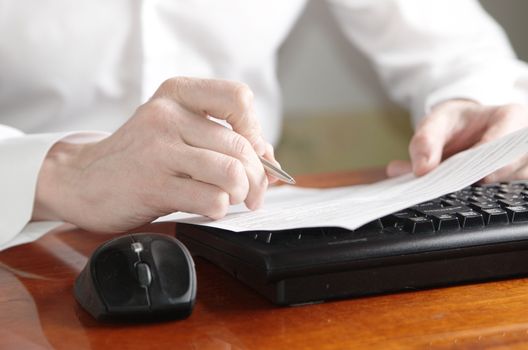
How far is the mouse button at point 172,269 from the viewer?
0.51 m

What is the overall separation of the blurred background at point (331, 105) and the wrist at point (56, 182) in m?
1.00

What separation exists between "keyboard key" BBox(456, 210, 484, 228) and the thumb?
0.24 m

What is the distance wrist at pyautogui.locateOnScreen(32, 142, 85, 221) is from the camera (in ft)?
2.48

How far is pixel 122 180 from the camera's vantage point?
2.26 ft

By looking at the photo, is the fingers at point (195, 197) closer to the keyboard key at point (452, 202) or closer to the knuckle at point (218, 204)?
the knuckle at point (218, 204)

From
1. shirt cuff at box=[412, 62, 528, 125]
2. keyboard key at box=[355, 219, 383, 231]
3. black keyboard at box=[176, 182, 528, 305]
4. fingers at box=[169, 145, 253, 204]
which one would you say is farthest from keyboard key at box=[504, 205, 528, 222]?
shirt cuff at box=[412, 62, 528, 125]

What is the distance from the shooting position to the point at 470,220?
1.91 ft

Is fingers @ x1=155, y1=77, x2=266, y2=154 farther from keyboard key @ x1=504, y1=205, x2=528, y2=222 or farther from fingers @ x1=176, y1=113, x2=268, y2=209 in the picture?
keyboard key @ x1=504, y1=205, x2=528, y2=222

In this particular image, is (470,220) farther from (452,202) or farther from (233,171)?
(233,171)

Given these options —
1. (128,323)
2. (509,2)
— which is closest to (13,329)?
(128,323)

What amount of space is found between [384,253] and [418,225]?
0.04 m

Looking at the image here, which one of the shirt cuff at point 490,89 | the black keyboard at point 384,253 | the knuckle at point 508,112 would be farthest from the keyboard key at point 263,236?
the shirt cuff at point 490,89

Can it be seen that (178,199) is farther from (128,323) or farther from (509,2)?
(509,2)

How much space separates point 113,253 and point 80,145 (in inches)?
11.4
